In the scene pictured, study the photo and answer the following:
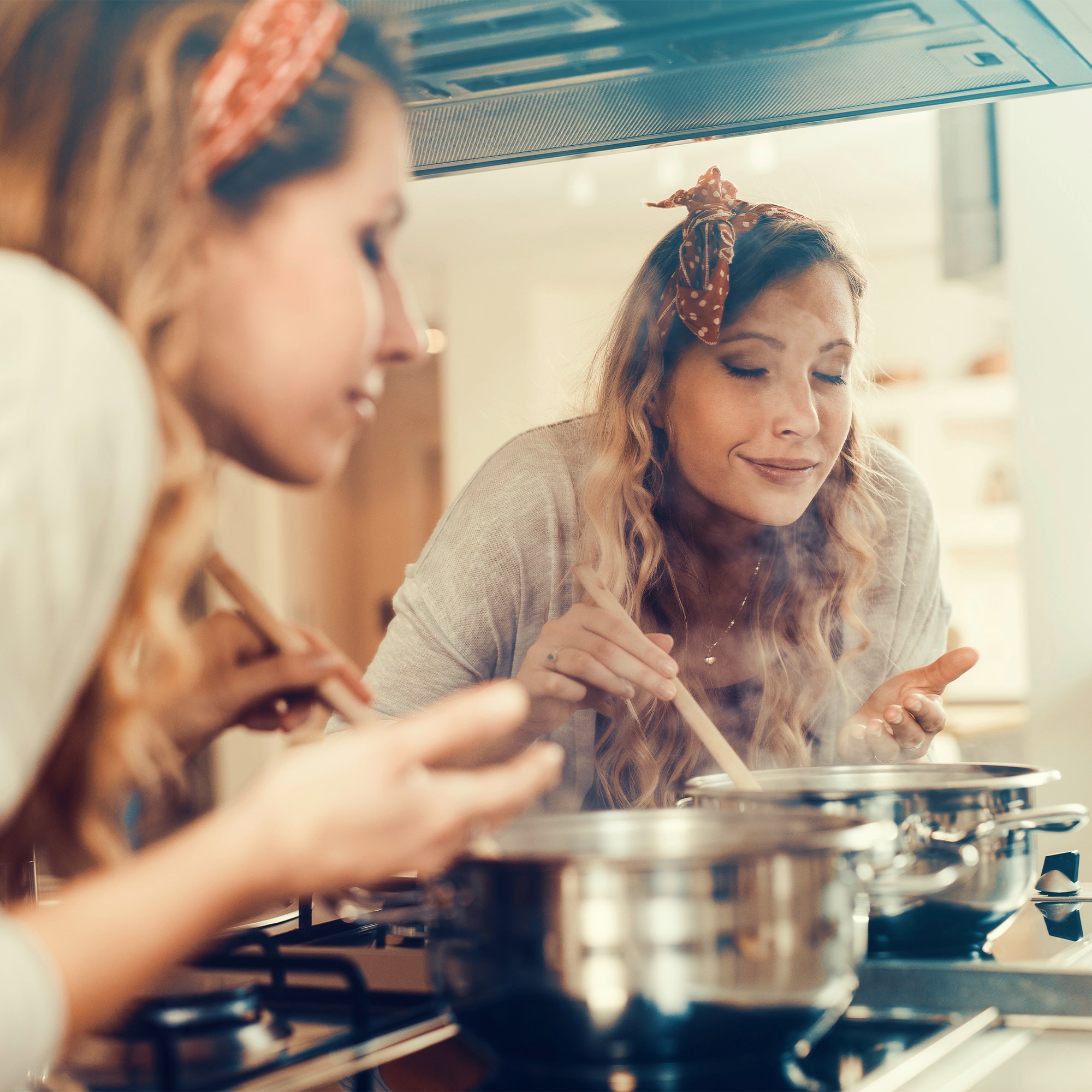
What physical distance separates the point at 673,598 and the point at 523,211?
3509 mm

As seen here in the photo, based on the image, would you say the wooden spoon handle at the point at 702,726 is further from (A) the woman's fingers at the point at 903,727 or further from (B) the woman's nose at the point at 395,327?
(B) the woman's nose at the point at 395,327

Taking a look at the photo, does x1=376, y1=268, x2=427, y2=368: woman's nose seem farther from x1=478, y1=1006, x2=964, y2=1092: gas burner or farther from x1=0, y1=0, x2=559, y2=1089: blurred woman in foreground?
x1=478, y1=1006, x2=964, y2=1092: gas burner

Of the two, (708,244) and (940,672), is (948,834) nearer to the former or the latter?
(940,672)

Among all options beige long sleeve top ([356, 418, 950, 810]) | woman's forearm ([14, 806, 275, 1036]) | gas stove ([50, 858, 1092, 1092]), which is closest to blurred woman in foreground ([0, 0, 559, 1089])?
woman's forearm ([14, 806, 275, 1036])

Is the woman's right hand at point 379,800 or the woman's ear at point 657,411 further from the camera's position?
the woman's ear at point 657,411

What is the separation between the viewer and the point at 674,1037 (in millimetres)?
620

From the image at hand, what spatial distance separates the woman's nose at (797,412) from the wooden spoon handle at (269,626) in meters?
0.76

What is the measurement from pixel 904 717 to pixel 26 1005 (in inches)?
38.6

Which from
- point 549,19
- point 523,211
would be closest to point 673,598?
point 549,19

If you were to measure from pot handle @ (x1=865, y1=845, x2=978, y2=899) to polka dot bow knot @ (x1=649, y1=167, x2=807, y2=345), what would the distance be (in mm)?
728

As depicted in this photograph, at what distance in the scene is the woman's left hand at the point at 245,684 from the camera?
0.78 m

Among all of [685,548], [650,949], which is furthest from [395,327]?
[685,548]

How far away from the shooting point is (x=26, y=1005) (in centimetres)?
46

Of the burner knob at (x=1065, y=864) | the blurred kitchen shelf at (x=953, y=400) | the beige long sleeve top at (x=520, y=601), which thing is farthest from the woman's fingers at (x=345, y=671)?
the blurred kitchen shelf at (x=953, y=400)
